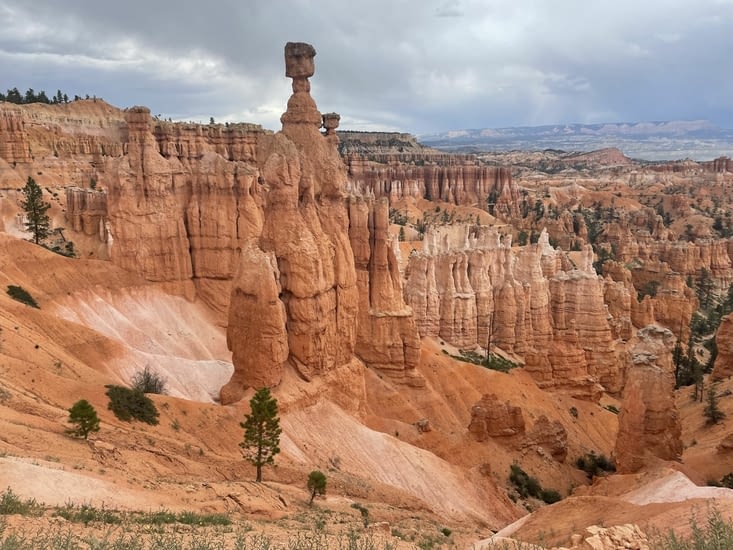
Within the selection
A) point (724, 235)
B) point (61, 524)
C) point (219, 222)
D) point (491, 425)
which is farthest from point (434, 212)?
point (61, 524)

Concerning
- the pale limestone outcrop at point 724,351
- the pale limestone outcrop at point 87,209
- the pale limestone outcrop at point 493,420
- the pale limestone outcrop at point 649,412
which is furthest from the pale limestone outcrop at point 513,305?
the pale limestone outcrop at point 87,209

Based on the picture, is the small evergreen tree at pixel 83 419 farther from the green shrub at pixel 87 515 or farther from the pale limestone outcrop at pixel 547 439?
the pale limestone outcrop at pixel 547 439

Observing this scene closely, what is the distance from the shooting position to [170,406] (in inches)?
875

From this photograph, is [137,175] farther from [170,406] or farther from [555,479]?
[555,479]

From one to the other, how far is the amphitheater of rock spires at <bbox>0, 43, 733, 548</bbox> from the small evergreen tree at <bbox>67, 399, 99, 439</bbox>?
0.50m

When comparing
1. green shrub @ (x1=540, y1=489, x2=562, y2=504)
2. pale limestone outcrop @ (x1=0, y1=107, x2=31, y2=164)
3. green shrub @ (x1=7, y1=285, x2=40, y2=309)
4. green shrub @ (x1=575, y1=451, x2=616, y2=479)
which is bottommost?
green shrub @ (x1=575, y1=451, x2=616, y2=479)

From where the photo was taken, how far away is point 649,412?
80.6ft

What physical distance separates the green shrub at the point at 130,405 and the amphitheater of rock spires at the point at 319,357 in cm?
33

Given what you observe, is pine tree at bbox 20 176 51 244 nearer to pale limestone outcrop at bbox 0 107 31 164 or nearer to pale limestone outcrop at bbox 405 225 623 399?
pale limestone outcrop at bbox 0 107 31 164

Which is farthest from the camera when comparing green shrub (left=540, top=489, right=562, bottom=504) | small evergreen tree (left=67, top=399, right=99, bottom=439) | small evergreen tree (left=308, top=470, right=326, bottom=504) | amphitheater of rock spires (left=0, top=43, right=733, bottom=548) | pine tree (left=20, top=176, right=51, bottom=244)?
pine tree (left=20, top=176, right=51, bottom=244)

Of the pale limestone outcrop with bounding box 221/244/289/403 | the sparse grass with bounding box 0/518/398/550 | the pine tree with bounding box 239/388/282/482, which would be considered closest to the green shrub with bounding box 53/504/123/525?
the sparse grass with bounding box 0/518/398/550

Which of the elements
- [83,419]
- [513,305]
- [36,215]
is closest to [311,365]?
[83,419]

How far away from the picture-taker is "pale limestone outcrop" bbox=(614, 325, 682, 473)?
24.5 metres

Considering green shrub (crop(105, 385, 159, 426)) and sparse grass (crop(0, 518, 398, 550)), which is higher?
sparse grass (crop(0, 518, 398, 550))
